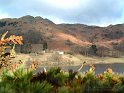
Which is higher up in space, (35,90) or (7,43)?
(7,43)

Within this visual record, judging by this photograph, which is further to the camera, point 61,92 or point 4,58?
point 4,58

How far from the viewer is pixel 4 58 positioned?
38.7 ft

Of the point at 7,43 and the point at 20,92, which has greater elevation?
the point at 7,43

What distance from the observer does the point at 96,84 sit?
9969mm

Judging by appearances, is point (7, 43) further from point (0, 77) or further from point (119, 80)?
point (119, 80)

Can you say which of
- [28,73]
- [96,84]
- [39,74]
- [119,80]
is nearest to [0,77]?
[28,73]

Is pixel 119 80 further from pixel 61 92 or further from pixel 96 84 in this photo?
pixel 61 92

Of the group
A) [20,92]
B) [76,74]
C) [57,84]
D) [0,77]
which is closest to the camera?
[20,92]

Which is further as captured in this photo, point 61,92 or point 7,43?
point 7,43

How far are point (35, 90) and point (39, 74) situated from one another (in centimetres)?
246

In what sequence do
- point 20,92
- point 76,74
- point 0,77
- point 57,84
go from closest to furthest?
point 20,92, point 0,77, point 57,84, point 76,74

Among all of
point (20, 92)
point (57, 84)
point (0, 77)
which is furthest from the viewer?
point (57, 84)

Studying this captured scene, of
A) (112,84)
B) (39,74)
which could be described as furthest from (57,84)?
(112,84)

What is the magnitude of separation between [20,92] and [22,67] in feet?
6.62
